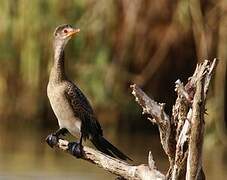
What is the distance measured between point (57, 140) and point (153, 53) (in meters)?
6.77

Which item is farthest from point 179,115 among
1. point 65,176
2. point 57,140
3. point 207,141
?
point 207,141

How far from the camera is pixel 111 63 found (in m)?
12.3

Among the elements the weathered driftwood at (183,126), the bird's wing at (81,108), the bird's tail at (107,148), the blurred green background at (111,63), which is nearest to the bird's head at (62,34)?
the bird's wing at (81,108)

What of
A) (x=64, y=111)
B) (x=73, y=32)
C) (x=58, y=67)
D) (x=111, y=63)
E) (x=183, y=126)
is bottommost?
(x=183, y=126)

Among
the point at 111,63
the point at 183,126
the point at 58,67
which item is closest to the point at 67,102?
the point at 58,67

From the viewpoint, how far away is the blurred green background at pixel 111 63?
11.7m

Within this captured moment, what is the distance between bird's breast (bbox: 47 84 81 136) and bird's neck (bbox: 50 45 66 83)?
0.07m

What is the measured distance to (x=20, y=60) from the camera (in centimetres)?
1218

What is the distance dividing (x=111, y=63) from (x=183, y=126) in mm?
7083

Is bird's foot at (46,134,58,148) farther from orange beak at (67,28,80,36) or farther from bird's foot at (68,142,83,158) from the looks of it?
orange beak at (67,28,80,36)

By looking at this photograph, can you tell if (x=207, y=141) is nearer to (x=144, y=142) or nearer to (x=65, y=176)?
(x=144, y=142)

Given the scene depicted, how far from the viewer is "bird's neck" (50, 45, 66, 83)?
21.0ft

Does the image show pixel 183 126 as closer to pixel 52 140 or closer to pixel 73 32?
pixel 52 140

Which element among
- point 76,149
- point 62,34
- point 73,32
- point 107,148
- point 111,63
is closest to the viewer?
point 76,149
